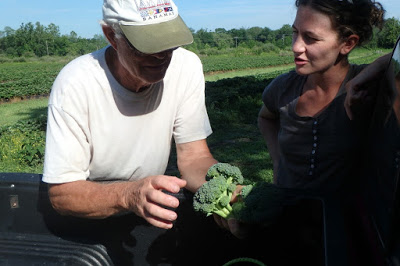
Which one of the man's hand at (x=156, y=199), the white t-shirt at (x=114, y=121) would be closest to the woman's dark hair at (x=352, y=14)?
the white t-shirt at (x=114, y=121)

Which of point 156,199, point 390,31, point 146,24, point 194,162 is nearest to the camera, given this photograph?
point 156,199

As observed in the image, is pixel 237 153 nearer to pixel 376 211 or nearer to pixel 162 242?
pixel 162 242

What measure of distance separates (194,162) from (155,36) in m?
0.70

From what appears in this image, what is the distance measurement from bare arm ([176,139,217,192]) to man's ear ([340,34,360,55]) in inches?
33.6

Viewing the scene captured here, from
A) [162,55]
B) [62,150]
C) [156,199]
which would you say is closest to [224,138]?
[162,55]

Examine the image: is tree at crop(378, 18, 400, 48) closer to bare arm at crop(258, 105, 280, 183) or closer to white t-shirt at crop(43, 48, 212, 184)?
bare arm at crop(258, 105, 280, 183)

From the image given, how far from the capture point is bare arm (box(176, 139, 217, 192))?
201 centimetres

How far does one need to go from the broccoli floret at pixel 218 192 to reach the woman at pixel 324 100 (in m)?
0.49

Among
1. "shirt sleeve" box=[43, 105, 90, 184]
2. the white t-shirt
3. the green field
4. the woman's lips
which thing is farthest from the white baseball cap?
the green field

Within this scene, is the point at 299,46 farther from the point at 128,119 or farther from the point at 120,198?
the point at 120,198

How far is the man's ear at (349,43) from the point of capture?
2.06 metres

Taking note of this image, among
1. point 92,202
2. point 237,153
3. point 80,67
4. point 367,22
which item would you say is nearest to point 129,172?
point 92,202

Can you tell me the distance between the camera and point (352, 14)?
6.61 feet

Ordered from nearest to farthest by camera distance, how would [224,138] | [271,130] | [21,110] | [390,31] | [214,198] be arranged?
[214,198] < [271,130] < [224,138] < [21,110] < [390,31]
